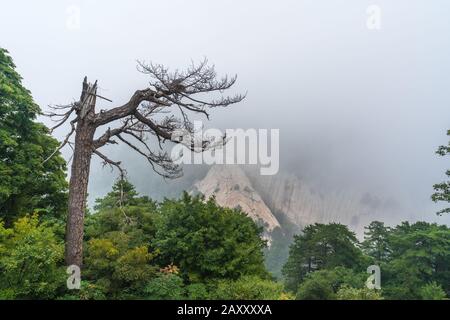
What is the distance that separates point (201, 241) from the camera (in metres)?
9.93

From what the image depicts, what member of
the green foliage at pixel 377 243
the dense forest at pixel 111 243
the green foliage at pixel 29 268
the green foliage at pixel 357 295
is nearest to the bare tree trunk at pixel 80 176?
the dense forest at pixel 111 243

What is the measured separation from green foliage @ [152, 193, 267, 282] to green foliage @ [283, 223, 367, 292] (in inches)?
1273

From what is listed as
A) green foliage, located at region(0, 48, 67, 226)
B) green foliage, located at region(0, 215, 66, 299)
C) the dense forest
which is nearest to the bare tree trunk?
the dense forest

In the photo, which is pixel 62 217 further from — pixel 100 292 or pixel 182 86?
pixel 182 86

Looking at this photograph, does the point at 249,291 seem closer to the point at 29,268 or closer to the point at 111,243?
the point at 111,243

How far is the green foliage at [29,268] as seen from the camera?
766 centimetres

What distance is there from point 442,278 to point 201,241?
35086 mm

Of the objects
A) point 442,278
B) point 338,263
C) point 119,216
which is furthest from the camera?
point 338,263

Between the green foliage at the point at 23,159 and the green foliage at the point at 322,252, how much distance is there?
3300cm

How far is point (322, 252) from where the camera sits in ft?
143

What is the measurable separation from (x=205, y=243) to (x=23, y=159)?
7.69 meters

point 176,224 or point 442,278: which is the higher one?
point 176,224

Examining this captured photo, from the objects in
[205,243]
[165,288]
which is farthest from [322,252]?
[165,288]

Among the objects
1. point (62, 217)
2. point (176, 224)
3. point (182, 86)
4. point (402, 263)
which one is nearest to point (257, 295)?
point (176, 224)
